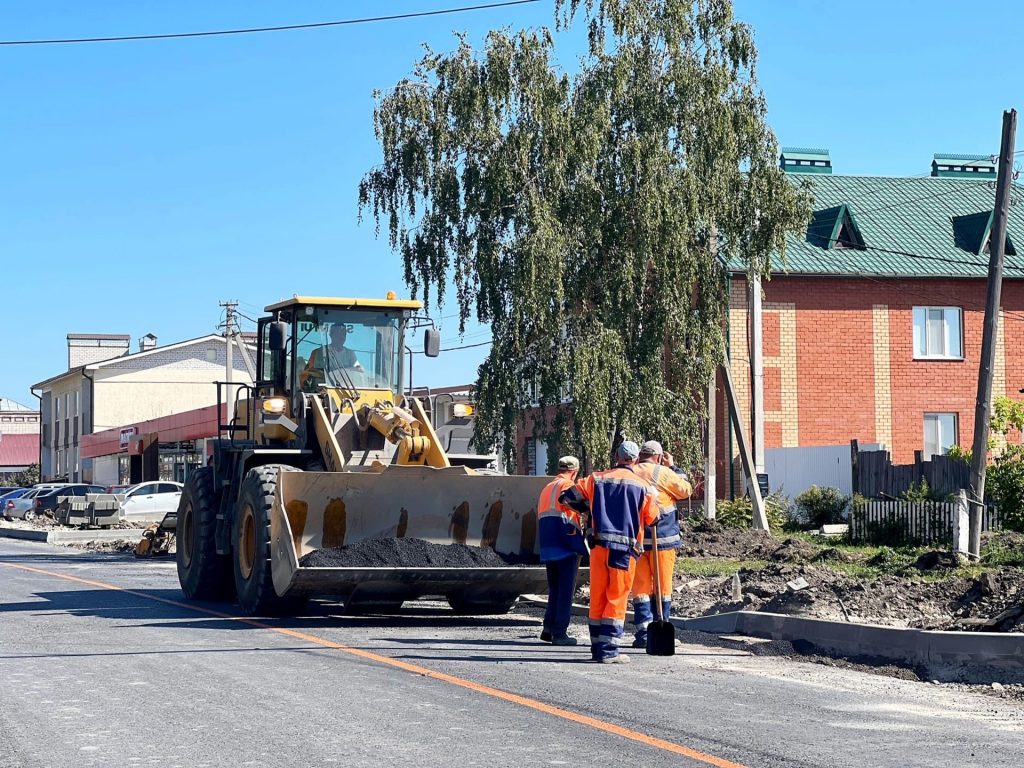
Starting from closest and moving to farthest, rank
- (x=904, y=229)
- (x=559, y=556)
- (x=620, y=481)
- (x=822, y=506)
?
1. (x=620, y=481)
2. (x=559, y=556)
3. (x=822, y=506)
4. (x=904, y=229)

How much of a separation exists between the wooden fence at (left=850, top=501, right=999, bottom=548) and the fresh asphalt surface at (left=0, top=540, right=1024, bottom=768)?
450 inches

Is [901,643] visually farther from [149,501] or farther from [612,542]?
[149,501]

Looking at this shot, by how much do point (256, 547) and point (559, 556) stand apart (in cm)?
327

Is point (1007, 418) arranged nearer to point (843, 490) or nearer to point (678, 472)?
point (843, 490)

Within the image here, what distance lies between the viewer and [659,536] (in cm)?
1208

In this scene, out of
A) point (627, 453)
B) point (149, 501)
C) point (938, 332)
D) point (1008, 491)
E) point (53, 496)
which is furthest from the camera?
point (53, 496)

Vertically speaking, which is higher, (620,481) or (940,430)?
(940,430)

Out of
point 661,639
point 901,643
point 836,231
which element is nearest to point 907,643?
point 901,643

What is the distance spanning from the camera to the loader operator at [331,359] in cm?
1622

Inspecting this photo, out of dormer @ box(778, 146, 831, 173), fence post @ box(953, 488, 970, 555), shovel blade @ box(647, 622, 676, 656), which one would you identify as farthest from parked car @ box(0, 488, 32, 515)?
shovel blade @ box(647, 622, 676, 656)

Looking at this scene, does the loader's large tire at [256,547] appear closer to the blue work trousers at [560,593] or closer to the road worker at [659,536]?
the blue work trousers at [560,593]

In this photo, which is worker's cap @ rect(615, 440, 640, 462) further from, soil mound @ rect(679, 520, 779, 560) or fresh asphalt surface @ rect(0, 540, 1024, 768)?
soil mound @ rect(679, 520, 779, 560)

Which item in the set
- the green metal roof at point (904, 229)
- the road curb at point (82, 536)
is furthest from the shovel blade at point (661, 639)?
the road curb at point (82, 536)

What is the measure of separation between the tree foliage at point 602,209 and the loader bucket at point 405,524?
345 inches
